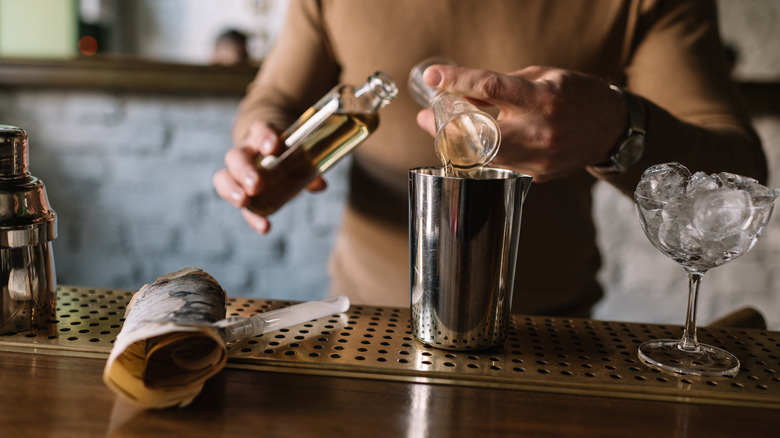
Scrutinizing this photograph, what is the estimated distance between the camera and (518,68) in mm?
1210

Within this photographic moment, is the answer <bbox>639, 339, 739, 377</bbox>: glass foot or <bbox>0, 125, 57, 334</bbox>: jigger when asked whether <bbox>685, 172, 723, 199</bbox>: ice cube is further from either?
<bbox>0, 125, 57, 334</bbox>: jigger

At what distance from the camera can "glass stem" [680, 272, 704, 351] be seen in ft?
2.18

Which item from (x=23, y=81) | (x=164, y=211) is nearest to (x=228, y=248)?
(x=164, y=211)

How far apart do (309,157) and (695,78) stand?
70cm

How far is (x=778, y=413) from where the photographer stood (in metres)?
0.59

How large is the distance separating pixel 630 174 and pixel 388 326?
0.44 m

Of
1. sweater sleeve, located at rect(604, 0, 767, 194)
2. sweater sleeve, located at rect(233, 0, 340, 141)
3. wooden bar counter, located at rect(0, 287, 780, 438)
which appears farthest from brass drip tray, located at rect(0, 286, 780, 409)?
sweater sleeve, located at rect(233, 0, 340, 141)

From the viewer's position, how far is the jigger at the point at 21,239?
2.23 feet

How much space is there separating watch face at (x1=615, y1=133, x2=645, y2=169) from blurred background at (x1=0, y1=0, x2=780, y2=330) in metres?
1.29

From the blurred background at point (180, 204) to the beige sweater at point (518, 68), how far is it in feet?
2.99

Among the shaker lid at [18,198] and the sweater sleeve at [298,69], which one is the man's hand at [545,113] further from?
the sweater sleeve at [298,69]

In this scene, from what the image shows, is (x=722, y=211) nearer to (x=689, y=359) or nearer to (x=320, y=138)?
(x=689, y=359)

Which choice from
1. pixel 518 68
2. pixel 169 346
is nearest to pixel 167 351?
pixel 169 346

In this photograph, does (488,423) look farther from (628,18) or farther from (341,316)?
(628,18)
